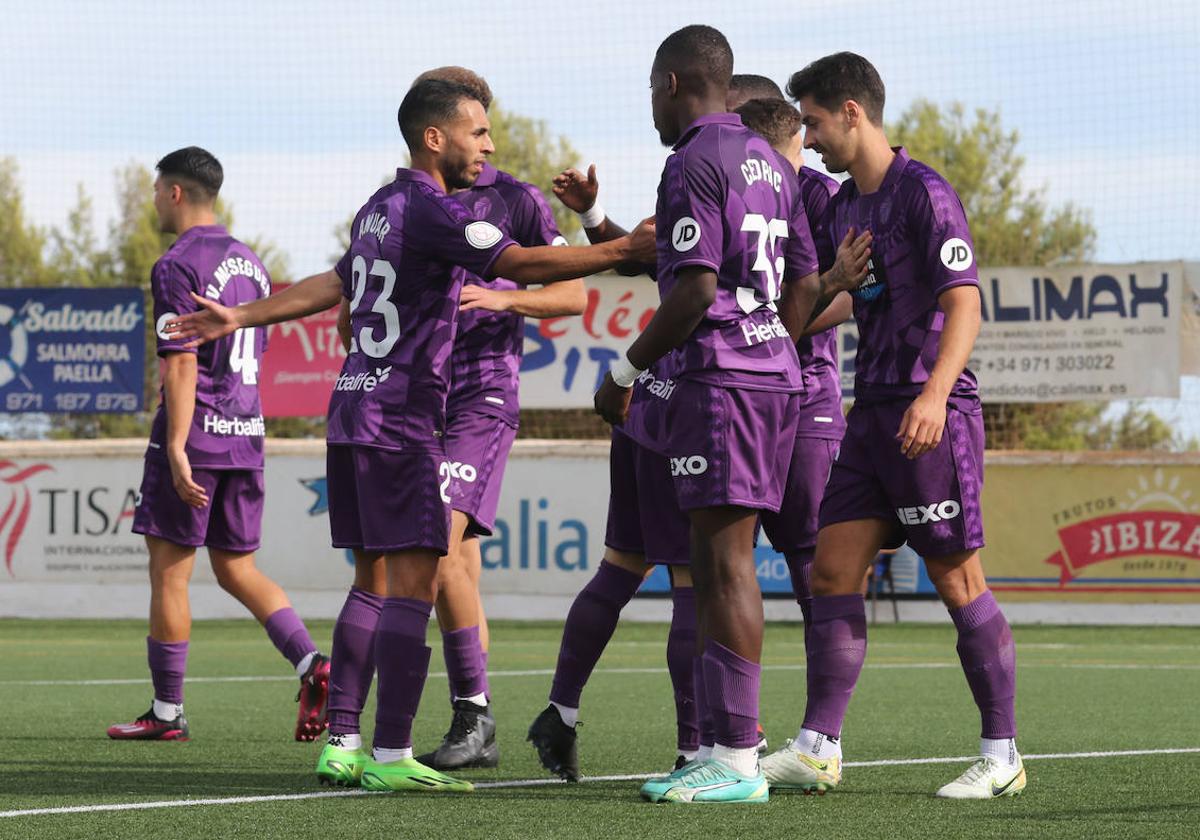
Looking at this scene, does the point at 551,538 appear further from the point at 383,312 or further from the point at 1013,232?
the point at 1013,232

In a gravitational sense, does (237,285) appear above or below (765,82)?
below

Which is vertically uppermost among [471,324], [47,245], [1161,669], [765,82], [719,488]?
[47,245]

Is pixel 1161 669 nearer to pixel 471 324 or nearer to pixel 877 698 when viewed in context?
pixel 877 698

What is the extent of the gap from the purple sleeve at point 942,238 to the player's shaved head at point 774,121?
3.00 feet

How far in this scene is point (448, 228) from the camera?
511 centimetres

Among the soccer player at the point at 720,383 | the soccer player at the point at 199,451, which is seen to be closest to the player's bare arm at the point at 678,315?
the soccer player at the point at 720,383

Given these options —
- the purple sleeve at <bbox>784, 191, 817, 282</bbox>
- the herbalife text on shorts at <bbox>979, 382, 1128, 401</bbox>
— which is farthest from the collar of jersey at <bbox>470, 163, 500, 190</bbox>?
the herbalife text on shorts at <bbox>979, 382, 1128, 401</bbox>

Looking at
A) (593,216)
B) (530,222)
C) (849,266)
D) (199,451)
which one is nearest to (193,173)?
(199,451)

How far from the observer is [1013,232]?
38812 millimetres

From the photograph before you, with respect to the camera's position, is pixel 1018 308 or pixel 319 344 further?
pixel 319 344

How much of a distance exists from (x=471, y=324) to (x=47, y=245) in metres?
48.7

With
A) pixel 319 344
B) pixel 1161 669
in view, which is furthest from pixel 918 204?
pixel 319 344

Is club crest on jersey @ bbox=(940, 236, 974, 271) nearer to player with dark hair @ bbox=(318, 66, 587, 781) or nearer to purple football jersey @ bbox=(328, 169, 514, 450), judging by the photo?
purple football jersey @ bbox=(328, 169, 514, 450)

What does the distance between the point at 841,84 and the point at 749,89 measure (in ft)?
3.61
